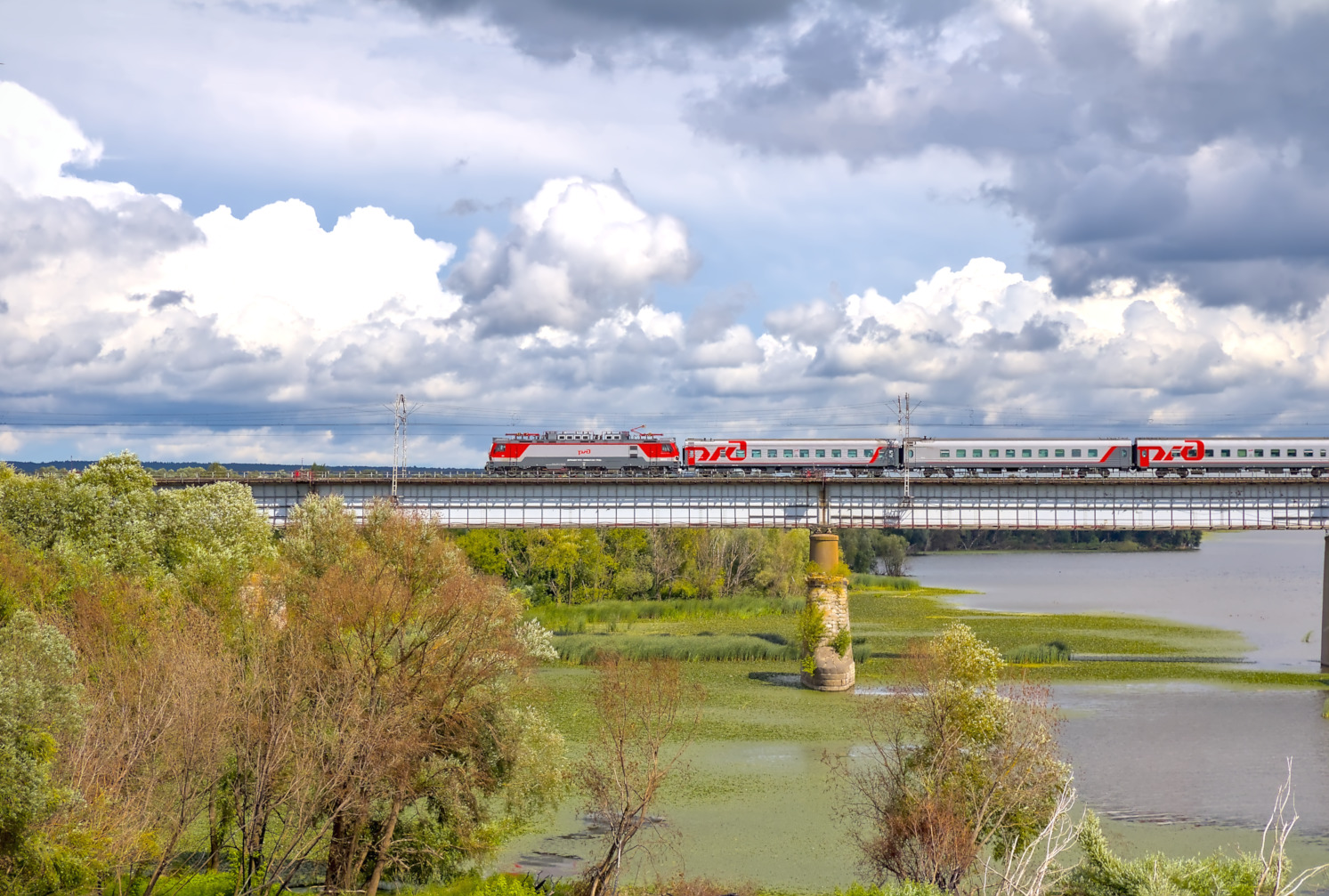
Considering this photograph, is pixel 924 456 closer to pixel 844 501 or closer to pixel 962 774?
pixel 844 501

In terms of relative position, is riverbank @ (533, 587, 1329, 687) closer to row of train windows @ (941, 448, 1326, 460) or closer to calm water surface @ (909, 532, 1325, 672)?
calm water surface @ (909, 532, 1325, 672)

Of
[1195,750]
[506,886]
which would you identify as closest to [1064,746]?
[1195,750]

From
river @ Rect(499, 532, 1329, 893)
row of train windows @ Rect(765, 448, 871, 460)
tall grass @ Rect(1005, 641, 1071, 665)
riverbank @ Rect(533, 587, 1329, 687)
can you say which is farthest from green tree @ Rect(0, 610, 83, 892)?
row of train windows @ Rect(765, 448, 871, 460)

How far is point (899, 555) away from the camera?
160500 mm

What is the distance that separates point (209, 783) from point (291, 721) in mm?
2719

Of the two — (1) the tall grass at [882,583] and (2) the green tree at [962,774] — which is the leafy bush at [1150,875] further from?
(1) the tall grass at [882,583]

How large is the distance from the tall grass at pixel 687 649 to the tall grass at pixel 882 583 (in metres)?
54.8

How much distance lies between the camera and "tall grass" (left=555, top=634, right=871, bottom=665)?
7556 centimetres

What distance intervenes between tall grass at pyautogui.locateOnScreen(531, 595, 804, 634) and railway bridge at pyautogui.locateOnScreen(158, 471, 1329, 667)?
19.2 m

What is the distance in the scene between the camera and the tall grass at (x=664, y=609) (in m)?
97.2

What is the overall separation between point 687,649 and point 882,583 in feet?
212

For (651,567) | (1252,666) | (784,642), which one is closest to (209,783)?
(784,642)

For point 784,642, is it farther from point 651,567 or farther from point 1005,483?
point 651,567

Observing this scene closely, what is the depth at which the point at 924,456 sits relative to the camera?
8562 cm
